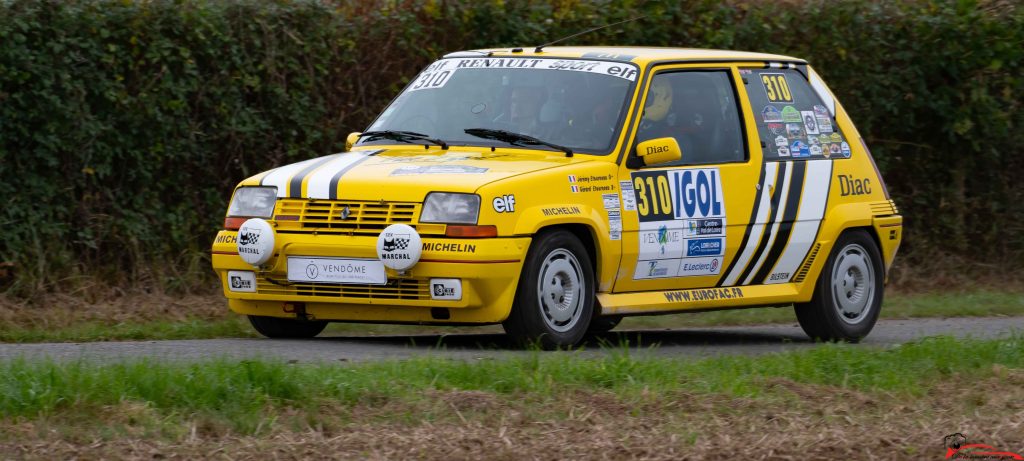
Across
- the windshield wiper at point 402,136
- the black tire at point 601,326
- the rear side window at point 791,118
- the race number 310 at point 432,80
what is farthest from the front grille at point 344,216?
the rear side window at point 791,118

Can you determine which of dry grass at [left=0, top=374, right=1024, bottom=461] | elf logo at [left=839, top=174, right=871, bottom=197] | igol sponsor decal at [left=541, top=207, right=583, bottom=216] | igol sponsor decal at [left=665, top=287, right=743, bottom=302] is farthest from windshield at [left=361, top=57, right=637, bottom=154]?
dry grass at [left=0, top=374, right=1024, bottom=461]

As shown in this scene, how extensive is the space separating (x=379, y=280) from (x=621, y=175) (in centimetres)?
162

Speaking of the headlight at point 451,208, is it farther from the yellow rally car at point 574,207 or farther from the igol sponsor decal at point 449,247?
the igol sponsor decal at point 449,247

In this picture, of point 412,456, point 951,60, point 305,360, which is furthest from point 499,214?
point 951,60

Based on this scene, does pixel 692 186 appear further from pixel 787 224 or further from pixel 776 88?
pixel 776 88

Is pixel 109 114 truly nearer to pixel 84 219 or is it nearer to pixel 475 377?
pixel 84 219

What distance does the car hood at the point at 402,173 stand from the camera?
8.86 metres

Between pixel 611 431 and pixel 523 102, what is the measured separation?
3.77 m

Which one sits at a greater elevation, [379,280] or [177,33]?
[177,33]

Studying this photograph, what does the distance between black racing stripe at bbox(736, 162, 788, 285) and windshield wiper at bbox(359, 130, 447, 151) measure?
2.04 meters

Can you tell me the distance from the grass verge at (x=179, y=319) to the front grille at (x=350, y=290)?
1318 mm

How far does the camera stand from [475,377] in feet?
24.3

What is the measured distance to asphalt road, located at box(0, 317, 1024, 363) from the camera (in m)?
8.58

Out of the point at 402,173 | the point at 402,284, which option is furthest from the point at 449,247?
the point at 402,173
